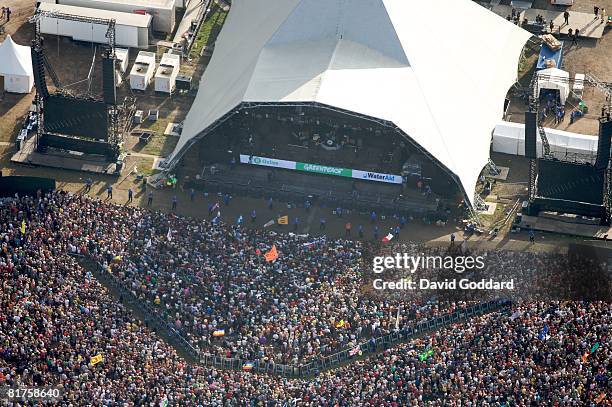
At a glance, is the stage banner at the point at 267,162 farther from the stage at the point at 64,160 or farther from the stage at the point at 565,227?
the stage at the point at 565,227

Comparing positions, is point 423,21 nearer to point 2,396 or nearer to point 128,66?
point 128,66

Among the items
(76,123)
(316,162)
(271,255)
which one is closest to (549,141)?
(316,162)

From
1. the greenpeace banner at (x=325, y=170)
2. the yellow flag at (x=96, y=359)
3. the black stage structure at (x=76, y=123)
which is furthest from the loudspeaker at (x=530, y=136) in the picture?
the yellow flag at (x=96, y=359)

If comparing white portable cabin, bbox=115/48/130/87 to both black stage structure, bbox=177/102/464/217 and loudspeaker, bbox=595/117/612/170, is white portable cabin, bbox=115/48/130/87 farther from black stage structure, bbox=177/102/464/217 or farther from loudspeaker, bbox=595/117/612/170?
loudspeaker, bbox=595/117/612/170

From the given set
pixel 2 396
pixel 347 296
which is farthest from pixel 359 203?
pixel 2 396

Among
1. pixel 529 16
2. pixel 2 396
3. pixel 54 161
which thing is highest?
pixel 529 16

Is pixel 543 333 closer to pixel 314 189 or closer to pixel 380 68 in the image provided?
pixel 314 189
